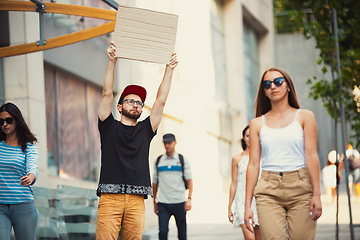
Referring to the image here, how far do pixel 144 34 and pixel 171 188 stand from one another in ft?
13.2

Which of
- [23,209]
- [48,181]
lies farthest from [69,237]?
[23,209]

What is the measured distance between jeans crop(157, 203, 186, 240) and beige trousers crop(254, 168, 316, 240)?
438cm

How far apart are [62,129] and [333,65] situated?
19.2ft

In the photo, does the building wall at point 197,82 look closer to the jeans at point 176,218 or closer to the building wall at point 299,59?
the jeans at point 176,218

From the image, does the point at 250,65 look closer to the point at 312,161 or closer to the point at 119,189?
the point at 119,189

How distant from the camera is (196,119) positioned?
66.6ft

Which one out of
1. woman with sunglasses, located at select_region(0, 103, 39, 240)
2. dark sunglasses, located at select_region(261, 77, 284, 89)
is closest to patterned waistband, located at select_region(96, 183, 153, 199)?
woman with sunglasses, located at select_region(0, 103, 39, 240)

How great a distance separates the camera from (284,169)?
4.21m

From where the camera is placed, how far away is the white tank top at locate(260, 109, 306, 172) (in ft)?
13.8

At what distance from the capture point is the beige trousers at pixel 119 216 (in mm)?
4719

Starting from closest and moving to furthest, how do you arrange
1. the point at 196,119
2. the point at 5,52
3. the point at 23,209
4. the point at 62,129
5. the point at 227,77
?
the point at 23,209
the point at 5,52
the point at 62,129
the point at 196,119
the point at 227,77

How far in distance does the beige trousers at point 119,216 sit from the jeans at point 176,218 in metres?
3.62

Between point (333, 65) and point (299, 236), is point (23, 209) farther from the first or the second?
point (333, 65)

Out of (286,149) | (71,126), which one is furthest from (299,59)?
(286,149)
